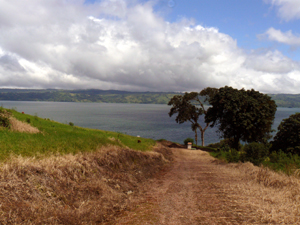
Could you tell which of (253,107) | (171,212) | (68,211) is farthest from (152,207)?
(253,107)

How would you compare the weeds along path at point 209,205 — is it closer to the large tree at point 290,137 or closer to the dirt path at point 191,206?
the dirt path at point 191,206

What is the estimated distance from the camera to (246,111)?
33156 mm

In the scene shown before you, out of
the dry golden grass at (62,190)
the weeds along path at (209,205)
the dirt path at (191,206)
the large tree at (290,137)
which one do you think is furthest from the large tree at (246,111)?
the dry golden grass at (62,190)

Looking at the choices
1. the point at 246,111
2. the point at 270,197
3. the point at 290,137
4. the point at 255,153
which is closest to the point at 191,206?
the point at 270,197

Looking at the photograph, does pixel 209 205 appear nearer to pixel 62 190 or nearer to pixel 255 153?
pixel 62 190

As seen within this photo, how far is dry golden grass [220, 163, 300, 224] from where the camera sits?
5.20m

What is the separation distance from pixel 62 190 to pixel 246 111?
34.1 m

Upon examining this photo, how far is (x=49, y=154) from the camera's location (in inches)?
327

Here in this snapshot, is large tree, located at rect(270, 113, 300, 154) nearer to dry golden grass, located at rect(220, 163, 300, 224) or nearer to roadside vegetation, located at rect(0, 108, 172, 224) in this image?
dry golden grass, located at rect(220, 163, 300, 224)

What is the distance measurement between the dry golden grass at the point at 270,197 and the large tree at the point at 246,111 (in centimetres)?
2466

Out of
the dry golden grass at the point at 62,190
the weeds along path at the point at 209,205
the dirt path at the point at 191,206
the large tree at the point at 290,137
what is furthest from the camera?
the large tree at the point at 290,137

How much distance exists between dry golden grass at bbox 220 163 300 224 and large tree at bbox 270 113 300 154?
90.7 ft

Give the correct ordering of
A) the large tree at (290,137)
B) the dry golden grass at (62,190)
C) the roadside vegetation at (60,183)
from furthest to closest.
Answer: the large tree at (290,137), the roadside vegetation at (60,183), the dry golden grass at (62,190)

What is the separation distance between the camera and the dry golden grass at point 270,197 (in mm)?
5195
